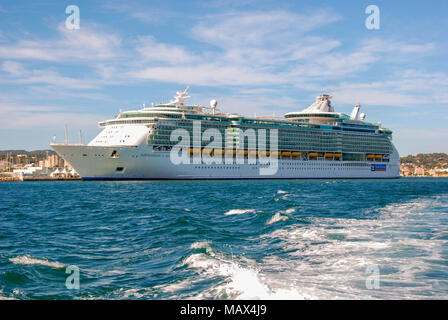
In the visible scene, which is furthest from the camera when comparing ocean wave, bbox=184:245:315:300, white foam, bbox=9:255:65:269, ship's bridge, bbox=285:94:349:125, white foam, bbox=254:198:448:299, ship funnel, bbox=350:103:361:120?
ship funnel, bbox=350:103:361:120

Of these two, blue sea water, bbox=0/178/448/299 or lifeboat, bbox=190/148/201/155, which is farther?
lifeboat, bbox=190/148/201/155

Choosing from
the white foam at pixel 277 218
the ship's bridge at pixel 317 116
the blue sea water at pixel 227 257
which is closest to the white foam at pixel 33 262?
the blue sea water at pixel 227 257

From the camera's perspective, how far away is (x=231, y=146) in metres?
85.0

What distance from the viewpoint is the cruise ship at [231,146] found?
227 feet

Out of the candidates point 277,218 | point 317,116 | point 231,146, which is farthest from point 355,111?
point 277,218

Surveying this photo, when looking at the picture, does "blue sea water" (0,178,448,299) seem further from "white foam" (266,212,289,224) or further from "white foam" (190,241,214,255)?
"white foam" (266,212,289,224)

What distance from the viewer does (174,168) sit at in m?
73.6

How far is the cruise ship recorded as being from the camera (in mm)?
69125

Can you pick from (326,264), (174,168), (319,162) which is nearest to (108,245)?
(326,264)

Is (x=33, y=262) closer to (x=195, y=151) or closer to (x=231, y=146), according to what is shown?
(x=195, y=151)

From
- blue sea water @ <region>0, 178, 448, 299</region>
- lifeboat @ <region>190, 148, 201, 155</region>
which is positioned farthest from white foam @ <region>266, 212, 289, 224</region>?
lifeboat @ <region>190, 148, 201, 155</region>

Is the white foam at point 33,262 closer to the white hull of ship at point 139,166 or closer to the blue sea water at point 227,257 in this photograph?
the blue sea water at point 227,257

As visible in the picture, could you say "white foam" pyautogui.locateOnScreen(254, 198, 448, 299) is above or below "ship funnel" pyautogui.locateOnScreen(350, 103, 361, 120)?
below

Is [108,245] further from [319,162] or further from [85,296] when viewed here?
[319,162]
